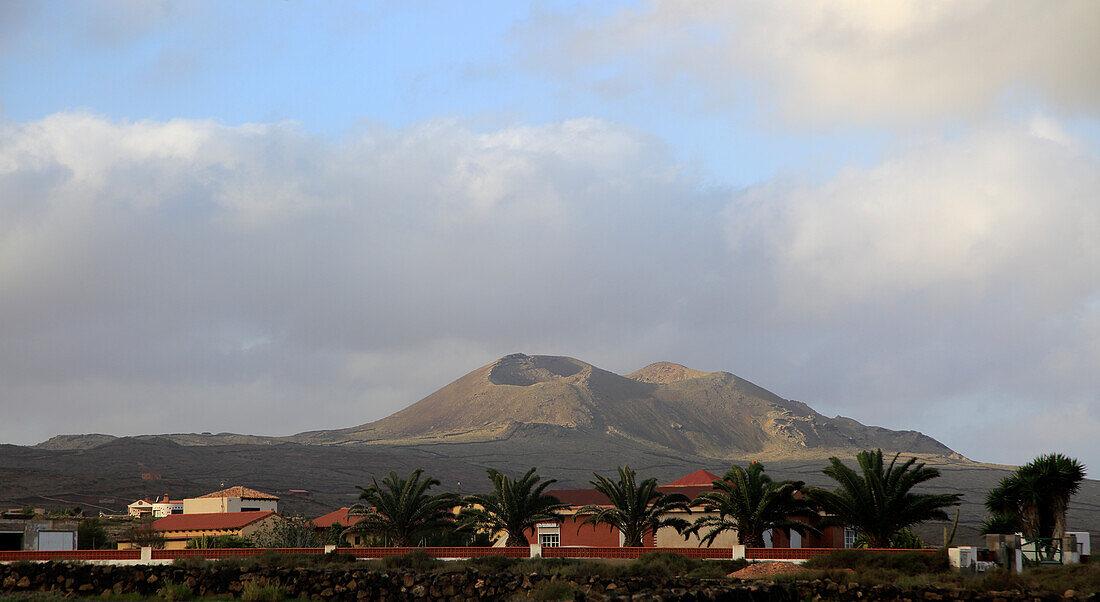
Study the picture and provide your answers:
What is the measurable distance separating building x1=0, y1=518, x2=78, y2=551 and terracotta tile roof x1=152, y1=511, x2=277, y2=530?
23702 mm

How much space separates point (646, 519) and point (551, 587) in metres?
16.3

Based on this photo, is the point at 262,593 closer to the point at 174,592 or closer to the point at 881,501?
the point at 174,592

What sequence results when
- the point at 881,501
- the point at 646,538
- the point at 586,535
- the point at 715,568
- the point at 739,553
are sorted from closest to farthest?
1. the point at 715,568
2. the point at 739,553
3. the point at 881,501
4. the point at 646,538
5. the point at 586,535

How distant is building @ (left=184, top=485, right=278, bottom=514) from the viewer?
9194 centimetres

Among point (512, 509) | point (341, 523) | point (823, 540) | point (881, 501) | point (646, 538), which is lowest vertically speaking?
point (341, 523)

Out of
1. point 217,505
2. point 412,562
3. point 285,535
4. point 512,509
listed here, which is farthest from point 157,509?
point 412,562

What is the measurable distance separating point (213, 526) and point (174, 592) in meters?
44.0

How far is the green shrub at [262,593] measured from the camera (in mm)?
30562

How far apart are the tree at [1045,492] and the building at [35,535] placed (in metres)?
43.1

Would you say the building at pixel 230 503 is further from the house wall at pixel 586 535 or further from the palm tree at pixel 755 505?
the palm tree at pixel 755 505

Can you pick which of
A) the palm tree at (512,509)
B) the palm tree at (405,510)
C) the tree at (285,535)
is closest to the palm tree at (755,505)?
the palm tree at (512,509)

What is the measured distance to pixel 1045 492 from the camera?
122ft

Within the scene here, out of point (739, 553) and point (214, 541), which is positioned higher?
point (739, 553)

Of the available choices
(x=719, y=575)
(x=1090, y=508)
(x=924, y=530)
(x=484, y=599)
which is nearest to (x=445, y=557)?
(x=484, y=599)
